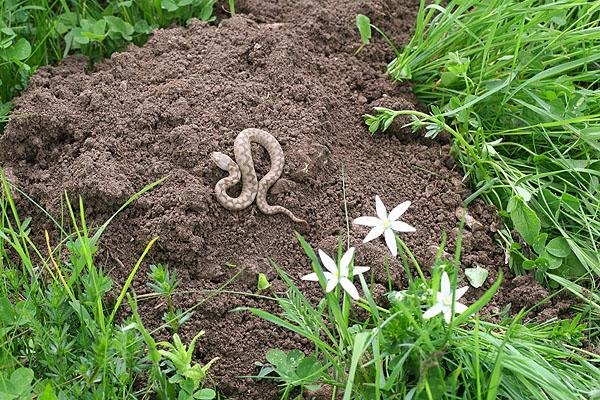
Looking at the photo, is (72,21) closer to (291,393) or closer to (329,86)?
(329,86)

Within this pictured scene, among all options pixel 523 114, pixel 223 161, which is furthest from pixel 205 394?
pixel 523 114

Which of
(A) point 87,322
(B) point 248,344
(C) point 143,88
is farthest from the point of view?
(C) point 143,88

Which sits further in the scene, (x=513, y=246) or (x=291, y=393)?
(x=513, y=246)

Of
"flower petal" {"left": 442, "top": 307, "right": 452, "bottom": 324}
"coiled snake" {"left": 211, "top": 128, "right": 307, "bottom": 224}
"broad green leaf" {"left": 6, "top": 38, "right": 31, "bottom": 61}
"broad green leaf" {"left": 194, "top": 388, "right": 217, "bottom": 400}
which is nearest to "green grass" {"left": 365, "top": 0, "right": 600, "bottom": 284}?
"coiled snake" {"left": 211, "top": 128, "right": 307, "bottom": 224}

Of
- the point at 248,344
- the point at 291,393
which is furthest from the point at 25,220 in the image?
the point at 291,393

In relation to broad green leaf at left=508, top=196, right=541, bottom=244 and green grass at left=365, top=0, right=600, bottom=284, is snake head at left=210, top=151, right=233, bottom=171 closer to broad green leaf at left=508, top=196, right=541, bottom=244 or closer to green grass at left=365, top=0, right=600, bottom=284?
green grass at left=365, top=0, right=600, bottom=284

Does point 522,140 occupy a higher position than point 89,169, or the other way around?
point 89,169
